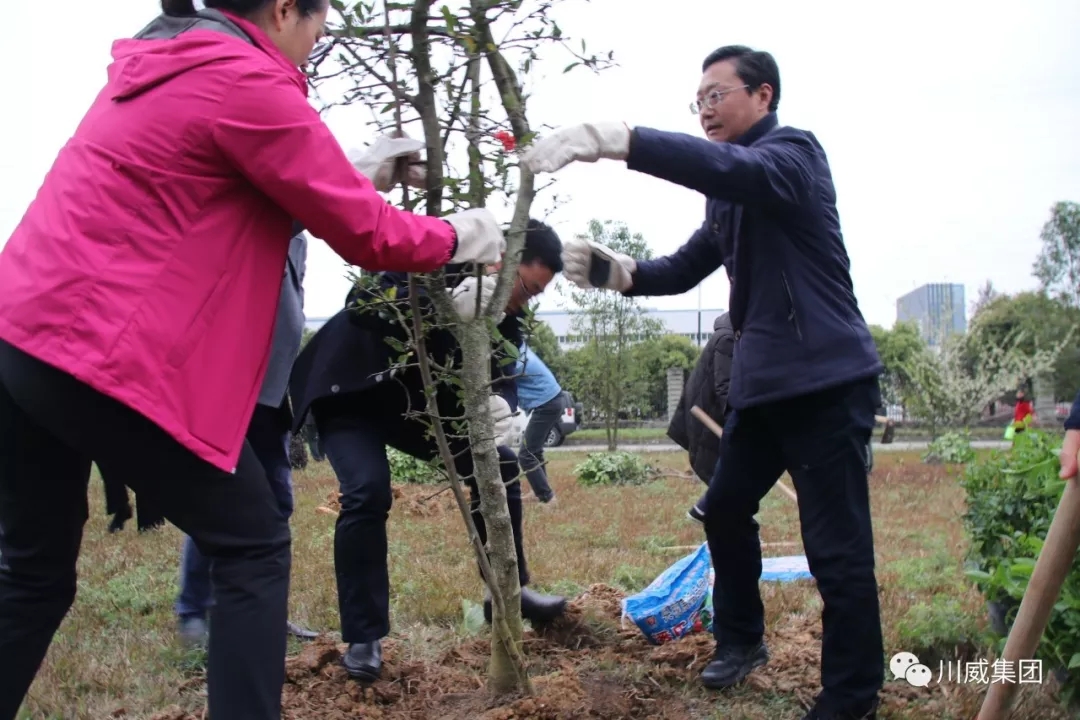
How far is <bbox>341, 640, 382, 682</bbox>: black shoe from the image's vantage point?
9.25ft

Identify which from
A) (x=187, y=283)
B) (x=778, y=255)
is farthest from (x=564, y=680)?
(x=187, y=283)

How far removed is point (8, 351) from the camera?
1.72m

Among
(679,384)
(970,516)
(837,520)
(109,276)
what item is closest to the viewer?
(109,276)

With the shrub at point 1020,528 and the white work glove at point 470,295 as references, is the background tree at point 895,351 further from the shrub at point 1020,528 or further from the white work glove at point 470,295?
the white work glove at point 470,295

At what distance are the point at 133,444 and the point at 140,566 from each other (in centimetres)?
365

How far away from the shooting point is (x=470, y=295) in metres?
2.66

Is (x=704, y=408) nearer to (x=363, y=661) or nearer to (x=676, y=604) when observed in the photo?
(x=676, y=604)

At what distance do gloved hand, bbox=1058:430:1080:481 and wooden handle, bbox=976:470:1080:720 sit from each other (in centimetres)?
2

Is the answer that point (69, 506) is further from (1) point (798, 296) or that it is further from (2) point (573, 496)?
(2) point (573, 496)

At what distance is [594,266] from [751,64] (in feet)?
2.71

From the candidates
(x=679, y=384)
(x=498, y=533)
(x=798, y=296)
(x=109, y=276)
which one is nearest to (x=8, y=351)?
(x=109, y=276)

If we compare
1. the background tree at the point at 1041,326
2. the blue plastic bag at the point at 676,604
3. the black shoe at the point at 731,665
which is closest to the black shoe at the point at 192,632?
the blue plastic bag at the point at 676,604

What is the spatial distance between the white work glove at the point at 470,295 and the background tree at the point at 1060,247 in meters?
46.1

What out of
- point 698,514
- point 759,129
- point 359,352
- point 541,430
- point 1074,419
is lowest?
point 541,430
